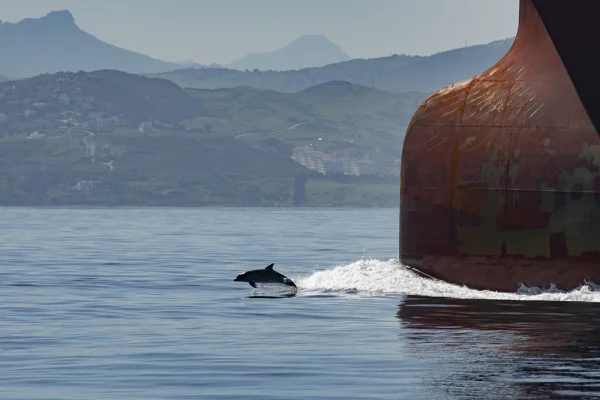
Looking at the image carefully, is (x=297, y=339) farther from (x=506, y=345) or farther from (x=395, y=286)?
(x=395, y=286)

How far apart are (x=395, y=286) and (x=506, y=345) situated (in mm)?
12345

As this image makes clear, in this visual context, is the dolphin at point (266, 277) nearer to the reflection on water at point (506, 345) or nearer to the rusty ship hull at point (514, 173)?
the rusty ship hull at point (514, 173)

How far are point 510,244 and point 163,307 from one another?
8.93m

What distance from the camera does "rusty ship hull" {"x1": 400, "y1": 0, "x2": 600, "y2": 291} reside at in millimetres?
34906

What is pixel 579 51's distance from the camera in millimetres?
36125

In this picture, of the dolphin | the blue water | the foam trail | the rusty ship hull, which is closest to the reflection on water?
the blue water

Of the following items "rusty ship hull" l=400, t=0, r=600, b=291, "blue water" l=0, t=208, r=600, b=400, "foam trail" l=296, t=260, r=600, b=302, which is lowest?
"blue water" l=0, t=208, r=600, b=400

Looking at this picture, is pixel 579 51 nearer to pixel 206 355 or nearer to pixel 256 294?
pixel 256 294

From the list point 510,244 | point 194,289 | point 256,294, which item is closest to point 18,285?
point 194,289

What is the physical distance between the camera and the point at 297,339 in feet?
89.0

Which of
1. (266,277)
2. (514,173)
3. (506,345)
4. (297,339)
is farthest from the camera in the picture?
(266,277)

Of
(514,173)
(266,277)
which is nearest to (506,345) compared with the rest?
(514,173)

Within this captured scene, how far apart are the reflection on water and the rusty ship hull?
157 cm

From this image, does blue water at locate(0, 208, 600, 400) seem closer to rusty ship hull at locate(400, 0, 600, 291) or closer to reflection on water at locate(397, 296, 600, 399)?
reflection on water at locate(397, 296, 600, 399)
